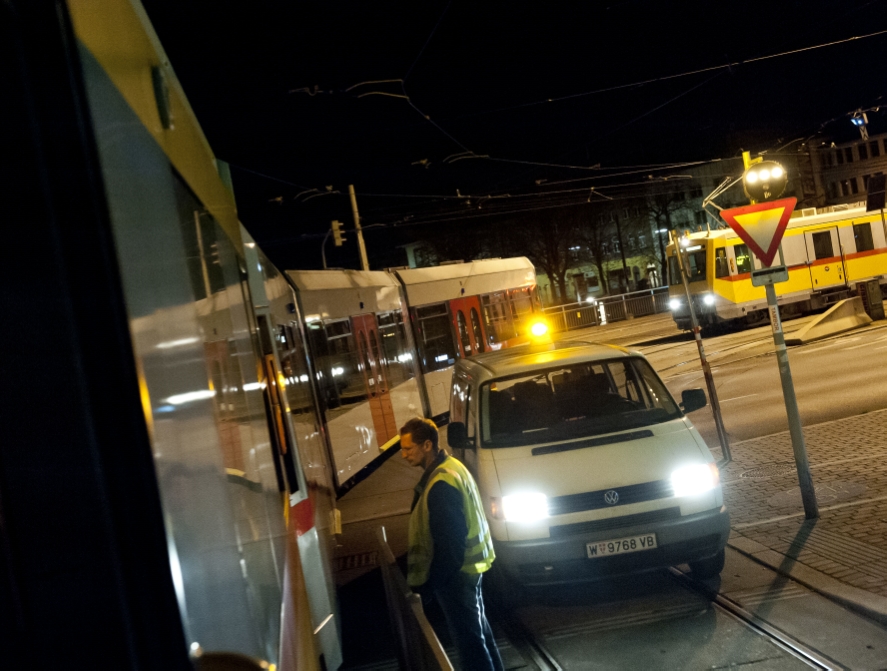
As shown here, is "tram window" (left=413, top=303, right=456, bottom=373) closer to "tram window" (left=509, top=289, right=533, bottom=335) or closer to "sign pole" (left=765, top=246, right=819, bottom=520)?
"tram window" (left=509, top=289, right=533, bottom=335)

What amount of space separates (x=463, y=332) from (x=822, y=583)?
1397cm

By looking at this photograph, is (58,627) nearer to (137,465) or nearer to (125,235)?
(137,465)

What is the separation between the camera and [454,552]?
183 inches

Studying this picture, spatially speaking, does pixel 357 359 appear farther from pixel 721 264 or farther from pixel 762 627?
pixel 721 264

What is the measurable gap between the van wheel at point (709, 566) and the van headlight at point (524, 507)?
128 centimetres

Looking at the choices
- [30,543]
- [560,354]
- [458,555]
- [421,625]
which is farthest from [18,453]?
[560,354]

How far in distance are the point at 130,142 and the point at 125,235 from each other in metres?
0.24

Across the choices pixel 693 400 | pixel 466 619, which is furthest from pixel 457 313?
pixel 466 619

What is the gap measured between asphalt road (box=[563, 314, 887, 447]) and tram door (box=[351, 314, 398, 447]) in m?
5.27

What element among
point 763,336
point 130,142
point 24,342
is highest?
point 130,142

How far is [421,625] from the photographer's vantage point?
3.49 meters

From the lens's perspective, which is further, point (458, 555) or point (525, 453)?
point (525, 453)

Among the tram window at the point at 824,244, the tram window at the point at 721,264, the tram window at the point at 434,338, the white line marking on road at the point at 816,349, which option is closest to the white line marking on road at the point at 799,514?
the tram window at the point at 434,338

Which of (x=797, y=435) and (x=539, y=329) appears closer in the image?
(x=797, y=435)
